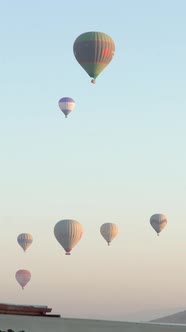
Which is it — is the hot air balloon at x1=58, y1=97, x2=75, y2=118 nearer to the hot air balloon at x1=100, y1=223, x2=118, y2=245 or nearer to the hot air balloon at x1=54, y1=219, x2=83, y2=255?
the hot air balloon at x1=54, y1=219, x2=83, y2=255

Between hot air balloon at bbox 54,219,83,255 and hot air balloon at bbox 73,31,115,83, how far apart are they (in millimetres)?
18931

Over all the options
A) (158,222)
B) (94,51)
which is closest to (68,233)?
(158,222)

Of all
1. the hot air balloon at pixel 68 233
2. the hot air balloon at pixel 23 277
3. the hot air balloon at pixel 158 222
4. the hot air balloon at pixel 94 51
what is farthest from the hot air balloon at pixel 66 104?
the hot air balloon at pixel 23 277

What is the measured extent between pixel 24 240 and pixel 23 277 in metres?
5.20

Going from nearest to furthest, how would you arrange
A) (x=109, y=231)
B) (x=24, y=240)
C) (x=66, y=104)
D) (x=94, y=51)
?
(x=94, y=51), (x=66, y=104), (x=109, y=231), (x=24, y=240)

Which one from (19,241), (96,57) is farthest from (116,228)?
(96,57)

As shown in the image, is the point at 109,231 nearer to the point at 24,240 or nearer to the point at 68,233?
the point at 24,240

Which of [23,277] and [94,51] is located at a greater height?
[94,51]

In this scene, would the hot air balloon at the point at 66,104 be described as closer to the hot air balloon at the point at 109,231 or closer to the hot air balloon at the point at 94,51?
the hot air balloon at the point at 109,231

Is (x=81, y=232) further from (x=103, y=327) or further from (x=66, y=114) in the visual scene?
(x=103, y=327)

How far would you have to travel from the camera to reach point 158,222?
110250 millimetres

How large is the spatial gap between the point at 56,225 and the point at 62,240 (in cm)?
359

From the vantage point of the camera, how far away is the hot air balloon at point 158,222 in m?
109

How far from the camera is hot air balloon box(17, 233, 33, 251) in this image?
4321 inches
